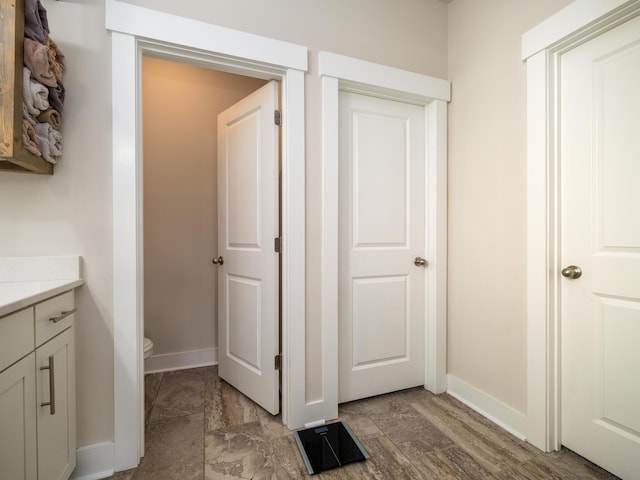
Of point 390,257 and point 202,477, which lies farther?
point 390,257

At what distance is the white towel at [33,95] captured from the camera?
3.51 feet

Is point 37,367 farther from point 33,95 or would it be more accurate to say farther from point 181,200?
point 181,200

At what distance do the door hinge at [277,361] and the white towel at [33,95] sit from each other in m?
1.55

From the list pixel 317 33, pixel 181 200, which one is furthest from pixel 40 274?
pixel 317 33

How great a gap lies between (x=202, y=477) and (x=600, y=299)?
1939mm

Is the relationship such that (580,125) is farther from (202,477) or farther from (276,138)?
(202,477)

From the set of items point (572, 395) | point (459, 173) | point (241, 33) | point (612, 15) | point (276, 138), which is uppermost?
point (241, 33)

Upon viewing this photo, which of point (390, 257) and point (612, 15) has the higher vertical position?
point (612, 15)

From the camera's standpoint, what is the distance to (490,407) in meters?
1.79

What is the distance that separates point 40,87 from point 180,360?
2.05 m

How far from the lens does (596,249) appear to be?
140 centimetres

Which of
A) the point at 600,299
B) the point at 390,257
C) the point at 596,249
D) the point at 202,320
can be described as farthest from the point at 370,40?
the point at 202,320

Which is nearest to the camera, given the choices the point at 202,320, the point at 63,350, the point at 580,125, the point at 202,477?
the point at 63,350

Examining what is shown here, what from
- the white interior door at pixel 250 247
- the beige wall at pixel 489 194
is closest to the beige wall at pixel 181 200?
the white interior door at pixel 250 247
